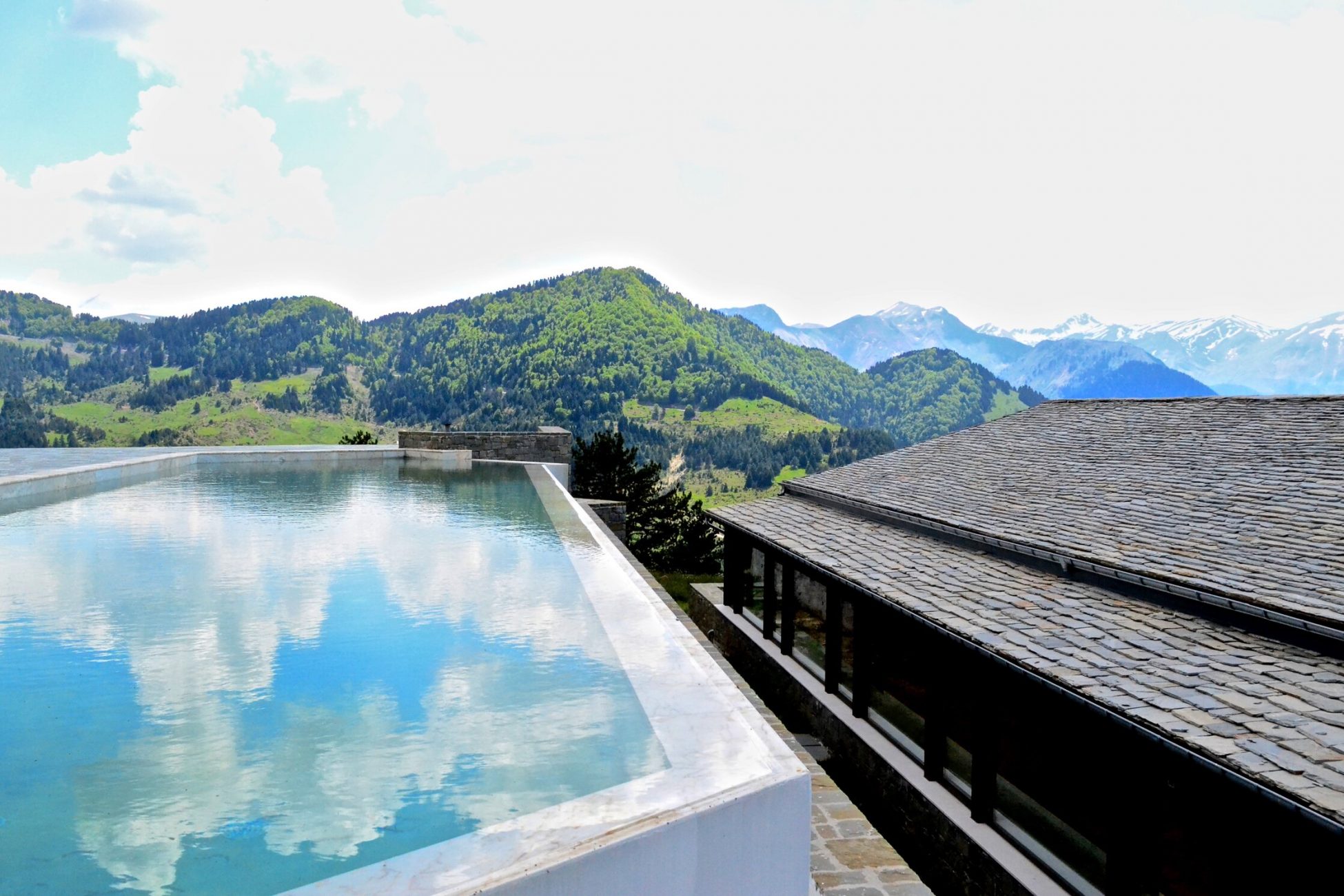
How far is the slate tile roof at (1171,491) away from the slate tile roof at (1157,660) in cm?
29

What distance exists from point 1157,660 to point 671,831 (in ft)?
11.8

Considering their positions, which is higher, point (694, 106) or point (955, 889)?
point (694, 106)

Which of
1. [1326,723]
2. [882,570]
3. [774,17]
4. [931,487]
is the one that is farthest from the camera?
[774,17]

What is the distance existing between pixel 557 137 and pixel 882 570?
33.8 meters

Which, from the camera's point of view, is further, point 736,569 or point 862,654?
point 736,569

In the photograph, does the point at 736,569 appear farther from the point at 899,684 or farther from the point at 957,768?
the point at 957,768

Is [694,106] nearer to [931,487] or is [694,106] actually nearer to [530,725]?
[931,487]

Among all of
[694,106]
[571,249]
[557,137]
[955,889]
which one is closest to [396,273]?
[557,137]

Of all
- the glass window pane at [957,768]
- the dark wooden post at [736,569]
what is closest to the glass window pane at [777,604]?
the dark wooden post at [736,569]

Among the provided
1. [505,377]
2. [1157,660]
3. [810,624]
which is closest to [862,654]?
[810,624]

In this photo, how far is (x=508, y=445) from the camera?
2291cm

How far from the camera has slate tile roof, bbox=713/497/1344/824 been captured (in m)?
3.79

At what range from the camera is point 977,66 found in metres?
22.2

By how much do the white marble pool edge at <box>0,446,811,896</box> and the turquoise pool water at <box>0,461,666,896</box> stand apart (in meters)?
0.20
